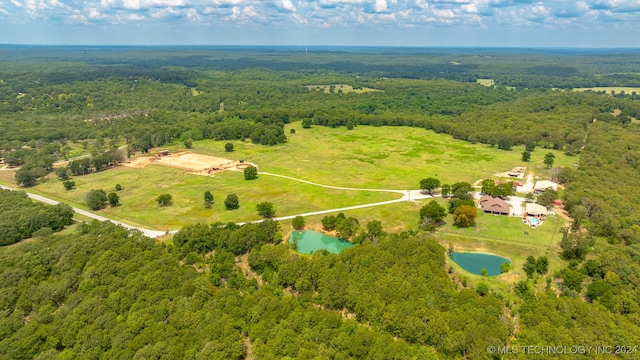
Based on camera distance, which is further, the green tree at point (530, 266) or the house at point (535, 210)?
the house at point (535, 210)

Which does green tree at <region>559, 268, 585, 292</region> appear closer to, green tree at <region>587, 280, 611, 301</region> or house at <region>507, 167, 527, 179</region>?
green tree at <region>587, 280, 611, 301</region>

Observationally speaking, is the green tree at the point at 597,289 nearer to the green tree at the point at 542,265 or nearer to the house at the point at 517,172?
the green tree at the point at 542,265

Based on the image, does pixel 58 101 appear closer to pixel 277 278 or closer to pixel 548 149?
→ pixel 277 278

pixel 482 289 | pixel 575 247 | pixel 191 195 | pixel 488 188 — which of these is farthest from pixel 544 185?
pixel 191 195

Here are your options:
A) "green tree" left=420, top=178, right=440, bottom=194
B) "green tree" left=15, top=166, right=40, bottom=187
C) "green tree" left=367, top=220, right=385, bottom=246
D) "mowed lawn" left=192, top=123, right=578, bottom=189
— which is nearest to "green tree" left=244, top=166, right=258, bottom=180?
"mowed lawn" left=192, top=123, right=578, bottom=189

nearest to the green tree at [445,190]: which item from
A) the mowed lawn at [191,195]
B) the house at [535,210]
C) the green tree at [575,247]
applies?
the mowed lawn at [191,195]

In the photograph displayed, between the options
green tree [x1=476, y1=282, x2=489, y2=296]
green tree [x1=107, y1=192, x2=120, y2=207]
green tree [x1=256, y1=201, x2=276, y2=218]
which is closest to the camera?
green tree [x1=476, y1=282, x2=489, y2=296]

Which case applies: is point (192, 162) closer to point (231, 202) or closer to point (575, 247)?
point (231, 202)
